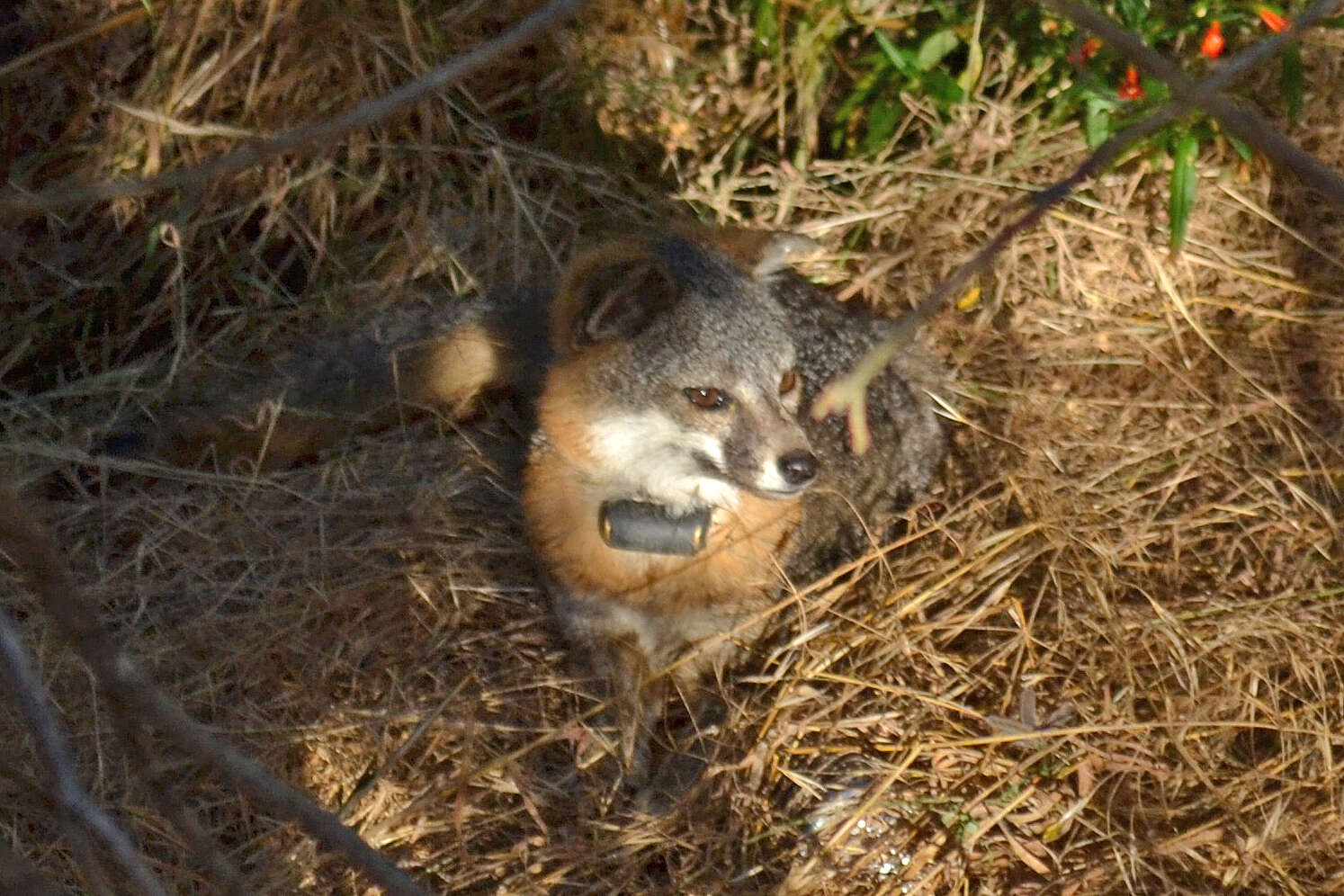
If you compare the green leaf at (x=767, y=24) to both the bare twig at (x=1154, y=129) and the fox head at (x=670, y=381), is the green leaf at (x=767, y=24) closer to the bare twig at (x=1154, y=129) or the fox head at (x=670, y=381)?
the fox head at (x=670, y=381)

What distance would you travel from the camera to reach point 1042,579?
3.13m

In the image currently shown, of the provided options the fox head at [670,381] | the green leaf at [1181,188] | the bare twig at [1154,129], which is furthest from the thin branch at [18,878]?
the green leaf at [1181,188]

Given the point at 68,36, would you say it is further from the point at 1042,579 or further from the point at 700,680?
the point at 1042,579

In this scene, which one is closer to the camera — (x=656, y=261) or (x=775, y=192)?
(x=656, y=261)

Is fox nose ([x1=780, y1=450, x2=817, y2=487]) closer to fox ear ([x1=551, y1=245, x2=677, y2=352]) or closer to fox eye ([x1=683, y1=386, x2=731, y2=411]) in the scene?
fox eye ([x1=683, y1=386, x2=731, y2=411])

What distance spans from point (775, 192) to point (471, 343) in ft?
3.77

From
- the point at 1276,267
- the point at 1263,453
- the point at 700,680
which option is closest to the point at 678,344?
the point at 700,680

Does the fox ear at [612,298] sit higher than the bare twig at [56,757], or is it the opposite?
the bare twig at [56,757]

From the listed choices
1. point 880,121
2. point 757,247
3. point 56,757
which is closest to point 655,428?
point 757,247

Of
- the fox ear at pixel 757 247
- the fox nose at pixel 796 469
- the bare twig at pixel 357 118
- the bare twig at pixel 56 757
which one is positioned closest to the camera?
the bare twig at pixel 357 118

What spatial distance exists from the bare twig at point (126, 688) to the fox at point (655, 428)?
1.62 m

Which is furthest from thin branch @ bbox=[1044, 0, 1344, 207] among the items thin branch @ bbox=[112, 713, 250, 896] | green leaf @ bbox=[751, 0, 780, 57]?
green leaf @ bbox=[751, 0, 780, 57]

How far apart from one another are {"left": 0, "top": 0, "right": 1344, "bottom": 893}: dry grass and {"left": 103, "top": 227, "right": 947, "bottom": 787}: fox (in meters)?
0.12

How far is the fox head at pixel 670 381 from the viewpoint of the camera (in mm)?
2691
